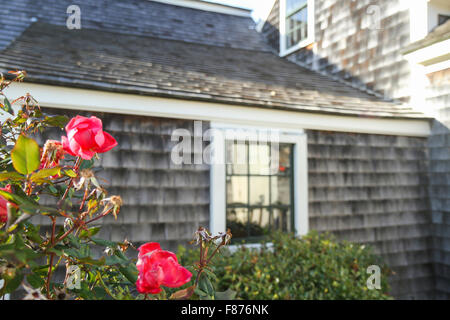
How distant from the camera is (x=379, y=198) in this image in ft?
17.4

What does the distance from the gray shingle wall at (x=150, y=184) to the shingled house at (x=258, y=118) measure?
0.01 metres

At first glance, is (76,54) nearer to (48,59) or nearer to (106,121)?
(48,59)

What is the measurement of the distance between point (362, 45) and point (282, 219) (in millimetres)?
3742

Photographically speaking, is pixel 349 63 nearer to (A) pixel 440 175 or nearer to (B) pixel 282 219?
(A) pixel 440 175

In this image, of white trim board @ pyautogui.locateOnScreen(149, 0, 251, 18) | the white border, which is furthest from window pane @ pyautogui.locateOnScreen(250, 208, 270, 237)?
white trim board @ pyautogui.locateOnScreen(149, 0, 251, 18)

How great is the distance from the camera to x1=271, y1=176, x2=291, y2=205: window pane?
4.79m

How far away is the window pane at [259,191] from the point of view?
465cm

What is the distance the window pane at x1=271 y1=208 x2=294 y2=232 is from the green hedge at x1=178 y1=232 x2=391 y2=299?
21.9 inches

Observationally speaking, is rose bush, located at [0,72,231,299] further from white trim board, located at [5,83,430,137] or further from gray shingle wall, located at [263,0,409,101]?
gray shingle wall, located at [263,0,409,101]

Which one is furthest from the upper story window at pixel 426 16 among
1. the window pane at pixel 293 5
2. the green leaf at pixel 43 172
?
the green leaf at pixel 43 172

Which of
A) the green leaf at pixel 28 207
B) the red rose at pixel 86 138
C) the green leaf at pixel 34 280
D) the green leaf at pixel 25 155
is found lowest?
the green leaf at pixel 34 280

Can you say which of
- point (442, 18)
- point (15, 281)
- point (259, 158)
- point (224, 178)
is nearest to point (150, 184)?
point (224, 178)

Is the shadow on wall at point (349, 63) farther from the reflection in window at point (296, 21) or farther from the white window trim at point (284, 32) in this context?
the reflection in window at point (296, 21)
